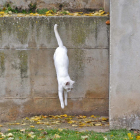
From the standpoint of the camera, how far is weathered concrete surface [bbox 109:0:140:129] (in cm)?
615

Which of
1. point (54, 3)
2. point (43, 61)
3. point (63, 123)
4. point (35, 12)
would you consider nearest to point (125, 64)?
point (63, 123)

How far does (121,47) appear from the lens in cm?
618

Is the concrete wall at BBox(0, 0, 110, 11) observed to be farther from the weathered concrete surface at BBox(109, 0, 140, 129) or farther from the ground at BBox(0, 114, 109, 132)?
the ground at BBox(0, 114, 109, 132)

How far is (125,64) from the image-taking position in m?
6.19

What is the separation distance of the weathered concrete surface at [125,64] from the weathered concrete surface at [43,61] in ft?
4.59

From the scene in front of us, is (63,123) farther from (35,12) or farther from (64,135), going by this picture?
(35,12)

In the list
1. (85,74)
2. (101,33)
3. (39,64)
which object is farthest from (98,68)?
(39,64)

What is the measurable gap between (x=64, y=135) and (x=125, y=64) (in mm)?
1812

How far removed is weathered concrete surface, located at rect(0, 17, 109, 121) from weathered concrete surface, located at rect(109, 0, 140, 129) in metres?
1.40

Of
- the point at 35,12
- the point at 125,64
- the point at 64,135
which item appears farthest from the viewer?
the point at 35,12

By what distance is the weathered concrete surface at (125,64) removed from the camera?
6.15 meters

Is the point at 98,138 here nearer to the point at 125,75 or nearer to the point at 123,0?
the point at 125,75

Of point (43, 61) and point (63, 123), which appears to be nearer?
point (63, 123)

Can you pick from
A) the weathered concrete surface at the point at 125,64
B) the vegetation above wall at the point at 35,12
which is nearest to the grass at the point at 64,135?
the weathered concrete surface at the point at 125,64
